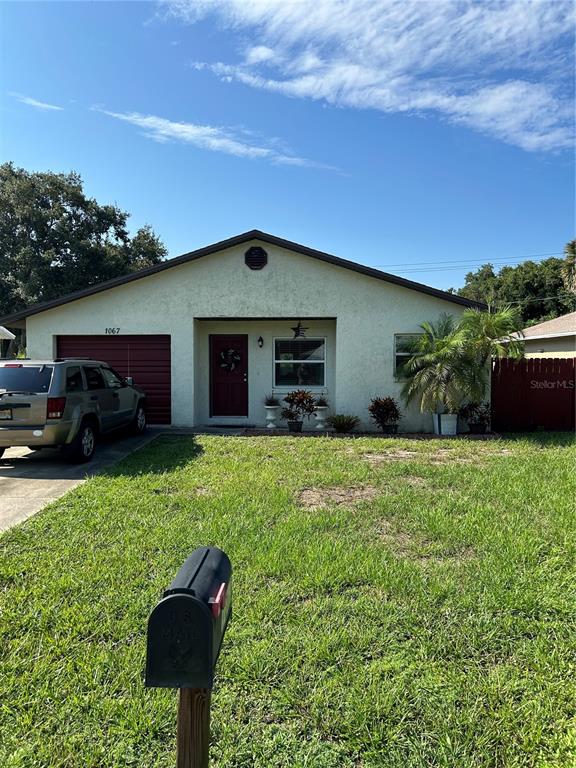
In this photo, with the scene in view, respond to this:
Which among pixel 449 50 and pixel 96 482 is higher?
pixel 449 50

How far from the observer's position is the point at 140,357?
12078 millimetres

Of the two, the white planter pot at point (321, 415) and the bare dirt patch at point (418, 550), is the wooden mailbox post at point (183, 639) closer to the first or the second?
the bare dirt patch at point (418, 550)

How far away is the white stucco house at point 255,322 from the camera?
1130 centimetres

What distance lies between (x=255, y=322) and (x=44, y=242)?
24.2 m

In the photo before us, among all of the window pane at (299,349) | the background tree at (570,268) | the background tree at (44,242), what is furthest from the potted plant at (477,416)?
the background tree at (44,242)

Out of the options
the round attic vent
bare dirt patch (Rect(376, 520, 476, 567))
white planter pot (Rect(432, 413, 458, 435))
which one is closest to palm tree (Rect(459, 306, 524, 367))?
white planter pot (Rect(432, 413, 458, 435))

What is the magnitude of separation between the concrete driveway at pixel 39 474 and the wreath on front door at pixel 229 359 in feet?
10.9

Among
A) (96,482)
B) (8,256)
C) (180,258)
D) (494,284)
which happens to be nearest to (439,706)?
(96,482)

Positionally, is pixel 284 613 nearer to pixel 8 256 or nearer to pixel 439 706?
pixel 439 706

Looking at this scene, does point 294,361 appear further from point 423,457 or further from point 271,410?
point 423,457

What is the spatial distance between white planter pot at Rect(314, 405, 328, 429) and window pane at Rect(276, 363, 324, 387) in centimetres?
99

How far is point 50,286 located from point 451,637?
3199 cm

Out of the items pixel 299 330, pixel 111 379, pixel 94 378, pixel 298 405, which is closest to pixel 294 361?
pixel 299 330

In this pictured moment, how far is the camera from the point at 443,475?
6.96m
